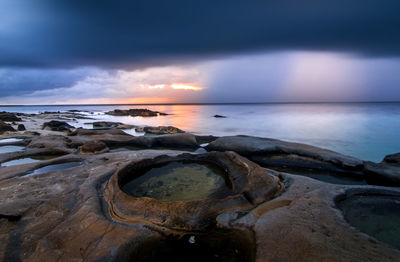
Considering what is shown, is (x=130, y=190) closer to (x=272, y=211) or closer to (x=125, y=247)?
(x=125, y=247)

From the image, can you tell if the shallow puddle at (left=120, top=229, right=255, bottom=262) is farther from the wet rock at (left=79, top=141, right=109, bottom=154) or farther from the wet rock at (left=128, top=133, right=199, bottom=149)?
the wet rock at (left=128, top=133, right=199, bottom=149)

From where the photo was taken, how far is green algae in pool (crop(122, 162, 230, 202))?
438cm

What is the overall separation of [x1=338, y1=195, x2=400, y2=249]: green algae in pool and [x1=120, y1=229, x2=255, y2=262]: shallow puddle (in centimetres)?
206

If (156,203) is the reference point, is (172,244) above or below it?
below

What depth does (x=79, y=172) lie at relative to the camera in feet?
18.4

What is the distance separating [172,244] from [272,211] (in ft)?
5.96

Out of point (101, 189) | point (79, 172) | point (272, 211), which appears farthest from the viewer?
point (79, 172)

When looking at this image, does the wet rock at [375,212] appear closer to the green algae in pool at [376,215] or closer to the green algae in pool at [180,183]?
the green algae in pool at [376,215]

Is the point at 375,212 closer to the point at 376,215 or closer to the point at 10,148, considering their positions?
the point at 376,215

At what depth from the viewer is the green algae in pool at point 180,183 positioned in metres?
4.38

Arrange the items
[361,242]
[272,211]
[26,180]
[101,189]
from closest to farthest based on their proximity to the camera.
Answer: [361,242]
[272,211]
[101,189]
[26,180]

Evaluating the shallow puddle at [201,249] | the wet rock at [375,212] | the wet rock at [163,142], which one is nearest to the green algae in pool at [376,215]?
the wet rock at [375,212]

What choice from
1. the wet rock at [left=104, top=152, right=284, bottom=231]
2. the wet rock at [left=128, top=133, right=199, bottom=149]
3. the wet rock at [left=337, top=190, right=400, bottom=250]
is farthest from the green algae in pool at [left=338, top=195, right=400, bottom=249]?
the wet rock at [left=128, top=133, right=199, bottom=149]

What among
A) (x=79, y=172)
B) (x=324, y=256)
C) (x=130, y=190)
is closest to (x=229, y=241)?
(x=324, y=256)
